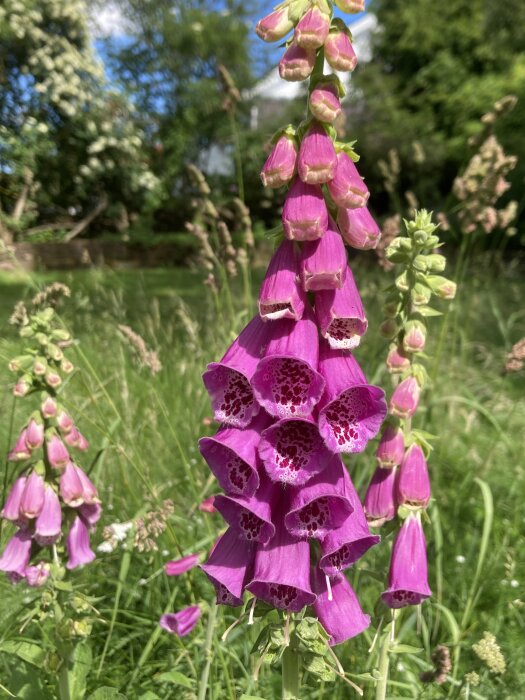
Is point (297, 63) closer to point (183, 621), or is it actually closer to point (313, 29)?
point (313, 29)

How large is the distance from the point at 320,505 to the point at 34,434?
0.97 meters

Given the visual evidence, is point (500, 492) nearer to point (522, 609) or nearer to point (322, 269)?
point (522, 609)

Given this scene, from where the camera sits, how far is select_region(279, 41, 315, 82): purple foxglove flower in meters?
1.12

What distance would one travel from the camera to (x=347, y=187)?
1137 mm

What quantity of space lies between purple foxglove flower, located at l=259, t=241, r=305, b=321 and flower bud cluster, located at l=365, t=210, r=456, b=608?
43 cm

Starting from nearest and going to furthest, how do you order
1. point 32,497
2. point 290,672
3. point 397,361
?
point 290,672 → point 397,361 → point 32,497

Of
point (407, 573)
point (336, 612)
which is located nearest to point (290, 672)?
point (336, 612)

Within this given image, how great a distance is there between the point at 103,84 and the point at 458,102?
10.2 metres

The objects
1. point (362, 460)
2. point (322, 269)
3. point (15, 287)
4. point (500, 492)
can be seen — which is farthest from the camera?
point (15, 287)

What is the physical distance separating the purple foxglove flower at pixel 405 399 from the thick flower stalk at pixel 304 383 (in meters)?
0.37

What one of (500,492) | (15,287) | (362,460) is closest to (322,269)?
(362,460)

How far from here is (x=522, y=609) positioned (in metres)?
2.79

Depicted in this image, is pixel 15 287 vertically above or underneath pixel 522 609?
above

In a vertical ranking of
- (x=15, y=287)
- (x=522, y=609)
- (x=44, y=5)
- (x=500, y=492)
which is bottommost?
(x=522, y=609)
